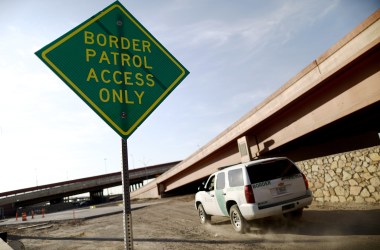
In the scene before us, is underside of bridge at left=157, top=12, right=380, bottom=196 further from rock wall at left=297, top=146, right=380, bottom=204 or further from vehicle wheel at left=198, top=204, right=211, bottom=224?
vehicle wheel at left=198, top=204, right=211, bottom=224

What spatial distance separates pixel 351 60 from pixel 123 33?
28.0ft

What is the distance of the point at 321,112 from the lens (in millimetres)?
10891

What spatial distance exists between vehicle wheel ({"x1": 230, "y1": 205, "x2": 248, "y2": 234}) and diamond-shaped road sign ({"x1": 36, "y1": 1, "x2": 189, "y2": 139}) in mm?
5852

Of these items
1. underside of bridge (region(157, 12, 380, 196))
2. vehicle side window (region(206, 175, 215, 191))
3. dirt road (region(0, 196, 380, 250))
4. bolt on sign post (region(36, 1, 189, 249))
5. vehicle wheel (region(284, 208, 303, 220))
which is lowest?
dirt road (region(0, 196, 380, 250))

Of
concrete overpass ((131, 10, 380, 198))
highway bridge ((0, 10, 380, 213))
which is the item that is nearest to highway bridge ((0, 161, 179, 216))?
highway bridge ((0, 10, 380, 213))

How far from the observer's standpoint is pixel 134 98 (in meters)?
Result: 2.80

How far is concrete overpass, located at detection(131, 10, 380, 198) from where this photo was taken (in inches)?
342

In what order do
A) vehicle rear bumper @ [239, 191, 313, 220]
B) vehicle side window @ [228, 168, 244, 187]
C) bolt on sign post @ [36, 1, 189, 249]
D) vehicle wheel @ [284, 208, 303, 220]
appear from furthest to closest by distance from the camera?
vehicle wheel @ [284, 208, 303, 220] → vehicle side window @ [228, 168, 244, 187] → vehicle rear bumper @ [239, 191, 313, 220] → bolt on sign post @ [36, 1, 189, 249]

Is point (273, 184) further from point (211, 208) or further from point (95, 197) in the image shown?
point (95, 197)

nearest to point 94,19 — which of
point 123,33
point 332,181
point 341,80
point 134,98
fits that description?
point 123,33

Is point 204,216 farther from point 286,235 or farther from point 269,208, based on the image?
point 286,235

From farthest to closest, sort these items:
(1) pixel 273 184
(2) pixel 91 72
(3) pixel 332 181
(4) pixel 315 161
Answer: (4) pixel 315 161
(3) pixel 332 181
(1) pixel 273 184
(2) pixel 91 72

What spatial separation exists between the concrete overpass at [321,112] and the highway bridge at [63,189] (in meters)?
51.9

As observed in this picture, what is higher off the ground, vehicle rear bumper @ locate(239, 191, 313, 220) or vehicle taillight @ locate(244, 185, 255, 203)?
vehicle taillight @ locate(244, 185, 255, 203)
